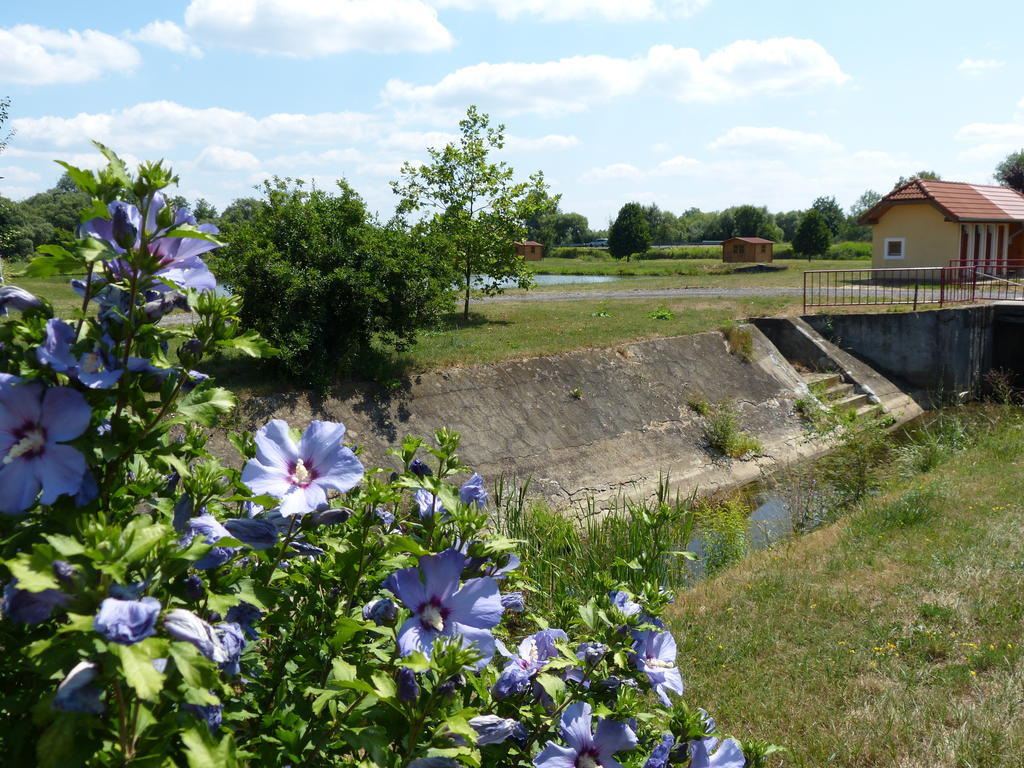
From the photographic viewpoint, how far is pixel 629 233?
66.9 meters

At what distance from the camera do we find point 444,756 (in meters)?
1.75

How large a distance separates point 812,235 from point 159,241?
59414 mm

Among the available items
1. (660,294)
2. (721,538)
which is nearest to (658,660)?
(721,538)

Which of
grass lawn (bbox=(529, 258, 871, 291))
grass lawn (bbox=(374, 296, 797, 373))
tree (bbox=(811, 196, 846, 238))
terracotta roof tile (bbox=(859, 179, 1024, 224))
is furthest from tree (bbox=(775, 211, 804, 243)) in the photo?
grass lawn (bbox=(374, 296, 797, 373))

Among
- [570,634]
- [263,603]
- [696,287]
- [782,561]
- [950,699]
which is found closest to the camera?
[263,603]

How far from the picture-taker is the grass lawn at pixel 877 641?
493 cm

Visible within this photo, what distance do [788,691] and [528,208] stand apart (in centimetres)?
1491

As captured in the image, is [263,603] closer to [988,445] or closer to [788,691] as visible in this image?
[788,691]

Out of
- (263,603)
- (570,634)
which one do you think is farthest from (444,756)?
(570,634)

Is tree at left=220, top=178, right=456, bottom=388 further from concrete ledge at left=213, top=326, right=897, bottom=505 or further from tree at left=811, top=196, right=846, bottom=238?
tree at left=811, top=196, right=846, bottom=238

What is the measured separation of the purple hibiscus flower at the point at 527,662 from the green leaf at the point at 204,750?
742 mm

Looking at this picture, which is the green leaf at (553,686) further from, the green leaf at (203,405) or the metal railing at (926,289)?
the metal railing at (926,289)

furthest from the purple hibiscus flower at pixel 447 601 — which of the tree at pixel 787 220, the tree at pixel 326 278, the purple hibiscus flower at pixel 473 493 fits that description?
the tree at pixel 787 220

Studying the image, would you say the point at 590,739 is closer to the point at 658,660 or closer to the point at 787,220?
the point at 658,660
